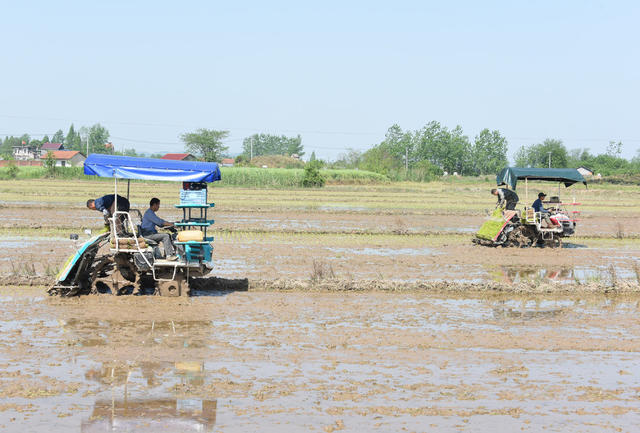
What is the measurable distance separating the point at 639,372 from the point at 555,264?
10.2m

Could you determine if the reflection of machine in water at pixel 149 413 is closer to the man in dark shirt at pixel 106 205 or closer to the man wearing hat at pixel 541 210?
the man in dark shirt at pixel 106 205

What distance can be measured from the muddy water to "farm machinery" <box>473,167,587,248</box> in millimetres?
8660

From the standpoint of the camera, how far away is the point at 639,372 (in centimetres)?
874

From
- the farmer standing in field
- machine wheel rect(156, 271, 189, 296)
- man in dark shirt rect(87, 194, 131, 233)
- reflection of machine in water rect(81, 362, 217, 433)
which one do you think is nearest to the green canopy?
the farmer standing in field

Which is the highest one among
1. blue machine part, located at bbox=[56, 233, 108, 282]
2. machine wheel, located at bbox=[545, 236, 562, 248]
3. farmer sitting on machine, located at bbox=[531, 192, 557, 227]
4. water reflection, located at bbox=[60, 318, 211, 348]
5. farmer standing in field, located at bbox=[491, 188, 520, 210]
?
farmer standing in field, located at bbox=[491, 188, 520, 210]

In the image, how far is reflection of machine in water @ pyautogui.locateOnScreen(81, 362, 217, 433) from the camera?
6.81 m

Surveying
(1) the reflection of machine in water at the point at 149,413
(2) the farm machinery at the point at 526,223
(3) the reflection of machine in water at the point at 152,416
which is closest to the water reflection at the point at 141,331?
(1) the reflection of machine in water at the point at 149,413

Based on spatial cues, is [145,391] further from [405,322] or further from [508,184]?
[508,184]

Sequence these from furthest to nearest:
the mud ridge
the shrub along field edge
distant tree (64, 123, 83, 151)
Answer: distant tree (64, 123, 83, 151)
the shrub along field edge
the mud ridge

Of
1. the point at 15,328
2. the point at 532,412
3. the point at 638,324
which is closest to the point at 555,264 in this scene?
the point at 638,324

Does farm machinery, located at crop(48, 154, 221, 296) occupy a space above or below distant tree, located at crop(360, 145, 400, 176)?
below

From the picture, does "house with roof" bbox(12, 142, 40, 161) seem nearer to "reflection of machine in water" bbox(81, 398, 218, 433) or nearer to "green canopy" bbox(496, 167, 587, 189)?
"green canopy" bbox(496, 167, 587, 189)

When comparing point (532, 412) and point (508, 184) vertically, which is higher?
point (508, 184)

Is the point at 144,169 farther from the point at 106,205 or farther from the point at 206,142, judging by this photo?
the point at 206,142
